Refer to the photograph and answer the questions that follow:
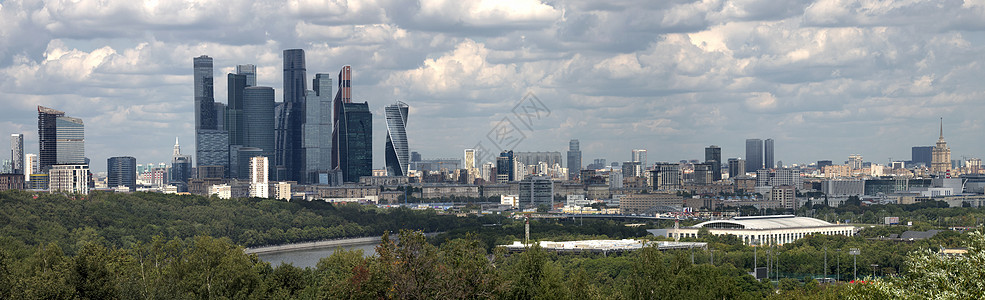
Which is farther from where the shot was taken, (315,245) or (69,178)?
(69,178)

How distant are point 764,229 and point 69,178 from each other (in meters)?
111

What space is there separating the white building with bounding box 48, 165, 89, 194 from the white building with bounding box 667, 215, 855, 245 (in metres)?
99.8

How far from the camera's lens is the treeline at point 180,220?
87.4 m

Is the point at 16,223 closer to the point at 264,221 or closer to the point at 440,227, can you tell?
the point at 264,221

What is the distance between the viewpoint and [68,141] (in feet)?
615

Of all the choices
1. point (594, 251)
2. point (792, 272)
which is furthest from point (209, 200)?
point (792, 272)

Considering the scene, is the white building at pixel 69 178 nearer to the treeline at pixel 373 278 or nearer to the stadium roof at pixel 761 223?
the stadium roof at pixel 761 223

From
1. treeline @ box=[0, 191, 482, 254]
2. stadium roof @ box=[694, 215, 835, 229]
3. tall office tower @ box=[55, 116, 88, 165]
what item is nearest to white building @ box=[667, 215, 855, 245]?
stadium roof @ box=[694, 215, 835, 229]

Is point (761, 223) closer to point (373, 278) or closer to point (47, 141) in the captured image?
point (373, 278)

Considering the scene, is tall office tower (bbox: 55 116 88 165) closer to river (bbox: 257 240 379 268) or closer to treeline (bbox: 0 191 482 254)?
treeline (bbox: 0 191 482 254)

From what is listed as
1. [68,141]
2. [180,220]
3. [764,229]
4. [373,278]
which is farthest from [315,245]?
[68,141]

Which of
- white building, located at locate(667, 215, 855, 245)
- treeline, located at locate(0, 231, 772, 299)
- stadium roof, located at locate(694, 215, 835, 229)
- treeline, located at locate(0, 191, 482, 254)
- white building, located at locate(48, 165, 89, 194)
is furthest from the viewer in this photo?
white building, located at locate(48, 165, 89, 194)

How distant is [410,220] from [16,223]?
49385 millimetres

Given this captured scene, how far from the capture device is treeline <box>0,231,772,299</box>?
81.7ft
